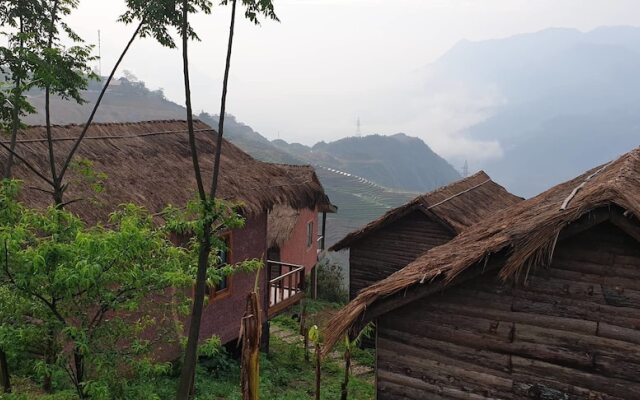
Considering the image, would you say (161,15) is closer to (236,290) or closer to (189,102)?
(189,102)

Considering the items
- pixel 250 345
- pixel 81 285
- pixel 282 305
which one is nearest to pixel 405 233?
pixel 282 305

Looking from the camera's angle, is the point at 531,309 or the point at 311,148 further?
the point at 311,148

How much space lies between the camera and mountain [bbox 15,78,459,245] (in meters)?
67.1

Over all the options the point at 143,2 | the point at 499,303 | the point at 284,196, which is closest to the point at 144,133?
the point at 284,196

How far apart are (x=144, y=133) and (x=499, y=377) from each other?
36.2 feet

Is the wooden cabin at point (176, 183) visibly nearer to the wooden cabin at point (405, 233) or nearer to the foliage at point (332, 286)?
the wooden cabin at point (405, 233)

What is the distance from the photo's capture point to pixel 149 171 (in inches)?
476

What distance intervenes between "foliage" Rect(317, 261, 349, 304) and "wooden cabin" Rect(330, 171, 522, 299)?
8.62 m

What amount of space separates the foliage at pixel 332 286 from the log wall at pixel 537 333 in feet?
65.5

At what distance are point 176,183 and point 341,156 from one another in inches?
4680

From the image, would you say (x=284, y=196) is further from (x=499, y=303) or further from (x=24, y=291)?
(x=24, y=291)

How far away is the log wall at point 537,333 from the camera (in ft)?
18.6

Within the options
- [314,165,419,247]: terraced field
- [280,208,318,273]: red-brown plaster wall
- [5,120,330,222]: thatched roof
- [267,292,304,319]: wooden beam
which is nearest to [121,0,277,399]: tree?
[5,120,330,222]: thatched roof

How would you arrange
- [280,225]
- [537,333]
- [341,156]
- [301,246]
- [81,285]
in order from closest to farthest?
[81,285], [537,333], [280,225], [301,246], [341,156]
